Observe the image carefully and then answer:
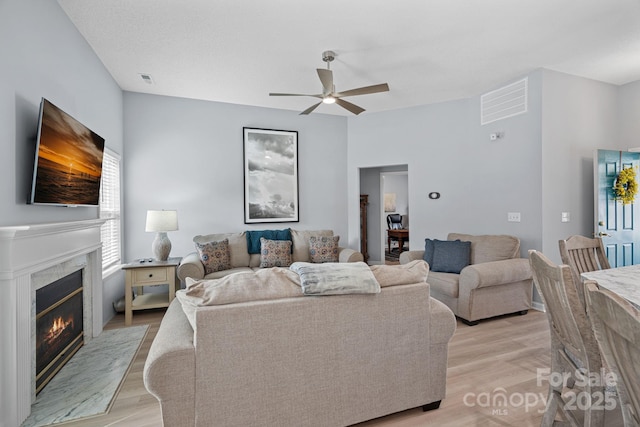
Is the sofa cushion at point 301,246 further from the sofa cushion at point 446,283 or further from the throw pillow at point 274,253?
the sofa cushion at point 446,283

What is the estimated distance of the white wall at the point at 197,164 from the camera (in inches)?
170

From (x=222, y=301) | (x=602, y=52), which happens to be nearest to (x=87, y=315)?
(x=222, y=301)

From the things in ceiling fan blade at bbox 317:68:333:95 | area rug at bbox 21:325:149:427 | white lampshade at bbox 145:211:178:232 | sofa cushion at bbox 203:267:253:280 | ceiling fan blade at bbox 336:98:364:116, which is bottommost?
area rug at bbox 21:325:149:427

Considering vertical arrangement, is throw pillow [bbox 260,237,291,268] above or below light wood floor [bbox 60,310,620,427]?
above

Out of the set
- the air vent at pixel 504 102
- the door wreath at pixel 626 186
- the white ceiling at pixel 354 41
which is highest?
the white ceiling at pixel 354 41

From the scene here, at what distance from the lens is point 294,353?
1.59 meters

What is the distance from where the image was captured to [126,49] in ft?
10.2

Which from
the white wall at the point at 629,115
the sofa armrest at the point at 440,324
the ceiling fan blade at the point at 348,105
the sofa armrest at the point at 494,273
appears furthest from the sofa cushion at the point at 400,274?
the white wall at the point at 629,115

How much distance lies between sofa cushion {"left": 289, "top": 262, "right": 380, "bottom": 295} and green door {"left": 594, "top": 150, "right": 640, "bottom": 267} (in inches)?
148

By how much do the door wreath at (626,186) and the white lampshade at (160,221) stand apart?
5.45 m

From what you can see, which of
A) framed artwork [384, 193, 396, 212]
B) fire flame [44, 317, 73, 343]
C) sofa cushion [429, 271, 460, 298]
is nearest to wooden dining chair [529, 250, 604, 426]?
sofa cushion [429, 271, 460, 298]

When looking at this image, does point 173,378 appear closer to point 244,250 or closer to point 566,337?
point 566,337

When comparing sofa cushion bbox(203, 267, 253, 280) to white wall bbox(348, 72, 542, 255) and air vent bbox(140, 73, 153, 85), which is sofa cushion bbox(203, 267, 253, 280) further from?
air vent bbox(140, 73, 153, 85)

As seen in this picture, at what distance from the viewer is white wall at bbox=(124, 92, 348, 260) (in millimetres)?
4324
